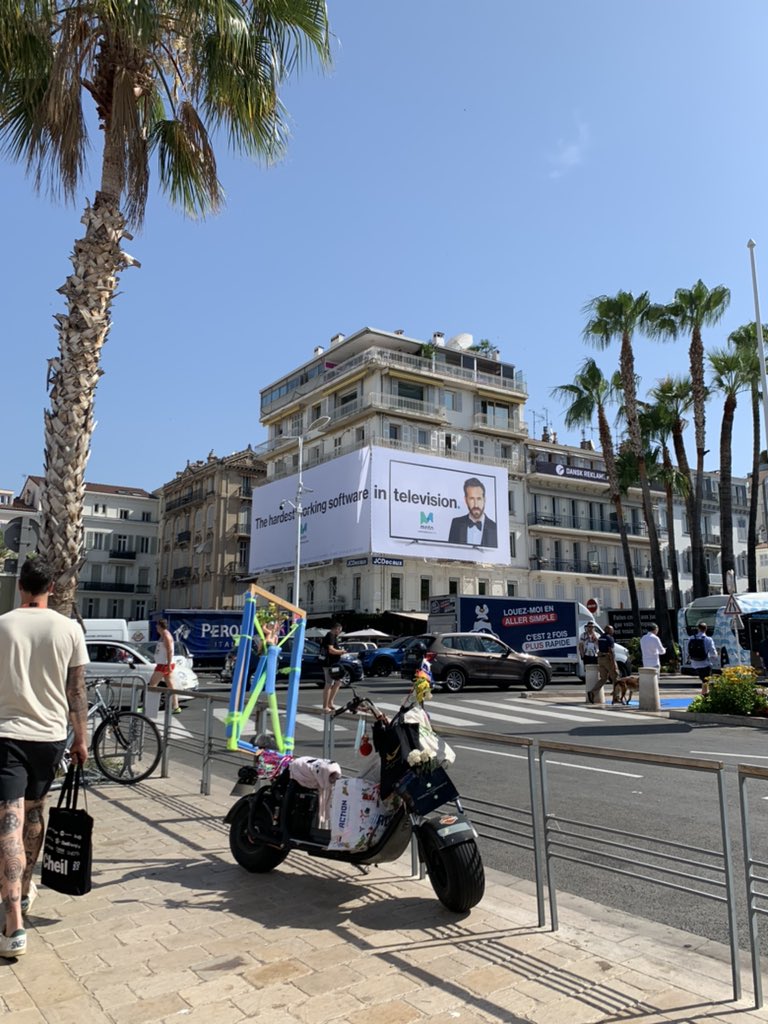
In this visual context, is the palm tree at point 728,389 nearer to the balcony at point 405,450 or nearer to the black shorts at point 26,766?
the balcony at point 405,450

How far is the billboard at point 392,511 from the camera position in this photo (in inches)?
1678

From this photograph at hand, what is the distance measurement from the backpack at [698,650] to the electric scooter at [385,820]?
1430 centimetres

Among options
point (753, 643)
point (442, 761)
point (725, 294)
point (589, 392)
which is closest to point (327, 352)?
point (589, 392)

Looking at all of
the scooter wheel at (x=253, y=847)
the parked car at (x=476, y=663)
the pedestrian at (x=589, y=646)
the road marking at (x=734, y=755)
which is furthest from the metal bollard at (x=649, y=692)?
the scooter wheel at (x=253, y=847)

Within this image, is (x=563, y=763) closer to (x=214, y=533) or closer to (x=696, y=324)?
(x=696, y=324)

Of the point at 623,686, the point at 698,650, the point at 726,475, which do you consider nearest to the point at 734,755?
the point at 698,650

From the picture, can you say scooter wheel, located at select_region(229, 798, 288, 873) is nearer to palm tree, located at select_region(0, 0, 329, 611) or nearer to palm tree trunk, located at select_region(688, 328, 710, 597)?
palm tree, located at select_region(0, 0, 329, 611)

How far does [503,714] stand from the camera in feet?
53.0

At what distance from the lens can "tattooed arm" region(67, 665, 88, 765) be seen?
4082 millimetres

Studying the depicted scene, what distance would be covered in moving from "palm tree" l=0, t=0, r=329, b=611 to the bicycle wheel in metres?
1.61

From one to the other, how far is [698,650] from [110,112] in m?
15.6

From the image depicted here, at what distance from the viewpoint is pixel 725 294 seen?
113 feet

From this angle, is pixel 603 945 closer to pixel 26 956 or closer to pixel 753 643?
pixel 26 956

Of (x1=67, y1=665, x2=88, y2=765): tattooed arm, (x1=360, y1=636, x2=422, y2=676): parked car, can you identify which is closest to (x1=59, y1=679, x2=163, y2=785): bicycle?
(x1=67, y1=665, x2=88, y2=765): tattooed arm
